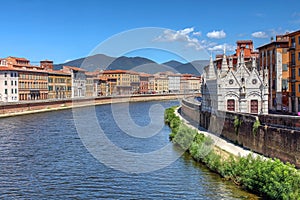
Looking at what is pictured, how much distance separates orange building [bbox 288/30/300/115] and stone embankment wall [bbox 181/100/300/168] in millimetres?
9541

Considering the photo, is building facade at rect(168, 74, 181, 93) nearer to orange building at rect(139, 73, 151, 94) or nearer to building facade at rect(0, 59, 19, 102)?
orange building at rect(139, 73, 151, 94)

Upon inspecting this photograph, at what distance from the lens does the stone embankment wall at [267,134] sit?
18.4 metres

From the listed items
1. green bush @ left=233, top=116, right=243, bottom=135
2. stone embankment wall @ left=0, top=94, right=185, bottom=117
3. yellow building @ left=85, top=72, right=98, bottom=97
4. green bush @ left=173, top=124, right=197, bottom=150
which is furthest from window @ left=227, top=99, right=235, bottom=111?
yellow building @ left=85, top=72, right=98, bottom=97

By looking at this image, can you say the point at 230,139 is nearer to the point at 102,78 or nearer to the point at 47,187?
the point at 47,187

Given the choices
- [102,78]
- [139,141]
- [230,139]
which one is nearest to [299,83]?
[230,139]

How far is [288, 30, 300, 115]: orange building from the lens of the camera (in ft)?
116

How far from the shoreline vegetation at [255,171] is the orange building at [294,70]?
15.0m

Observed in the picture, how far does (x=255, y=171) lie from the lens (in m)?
16.6

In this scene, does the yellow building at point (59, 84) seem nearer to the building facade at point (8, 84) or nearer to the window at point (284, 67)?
the building facade at point (8, 84)

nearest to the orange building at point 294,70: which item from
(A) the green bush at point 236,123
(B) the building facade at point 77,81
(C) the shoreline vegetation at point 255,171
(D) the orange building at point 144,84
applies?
(A) the green bush at point 236,123

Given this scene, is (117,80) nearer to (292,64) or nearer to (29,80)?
(29,80)

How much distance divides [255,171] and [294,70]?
22.5 meters

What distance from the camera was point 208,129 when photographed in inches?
1346

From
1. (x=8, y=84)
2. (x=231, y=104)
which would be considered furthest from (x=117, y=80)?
(x=231, y=104)
